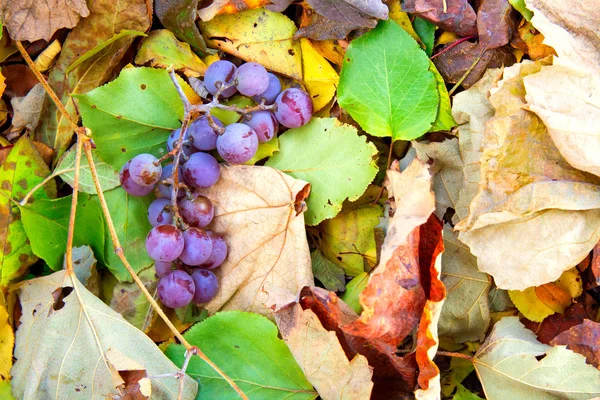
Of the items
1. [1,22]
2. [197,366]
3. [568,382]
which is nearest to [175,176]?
[197,366]

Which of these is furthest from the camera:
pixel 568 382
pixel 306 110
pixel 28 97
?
pixel 28 97

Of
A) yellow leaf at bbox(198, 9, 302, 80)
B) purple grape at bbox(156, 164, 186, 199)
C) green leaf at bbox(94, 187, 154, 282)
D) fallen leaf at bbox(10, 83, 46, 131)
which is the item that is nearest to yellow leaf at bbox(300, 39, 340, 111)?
yellow leaf at bbox(198, 9, 302, 80)

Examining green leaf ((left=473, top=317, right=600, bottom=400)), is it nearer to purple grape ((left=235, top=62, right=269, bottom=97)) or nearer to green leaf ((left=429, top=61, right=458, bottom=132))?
green leaf ((left=429, top=61, right=458, bottom=132))

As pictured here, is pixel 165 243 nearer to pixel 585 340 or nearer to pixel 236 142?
pixel 236 142

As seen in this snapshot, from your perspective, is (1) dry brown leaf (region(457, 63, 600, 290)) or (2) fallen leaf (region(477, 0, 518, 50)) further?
(2) fallen leaf (region(477, 0, 518, 50))

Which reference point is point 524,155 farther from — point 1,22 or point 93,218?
point 1,22

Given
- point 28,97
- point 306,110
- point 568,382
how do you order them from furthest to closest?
point 28,97
point 306,110
point 568,382

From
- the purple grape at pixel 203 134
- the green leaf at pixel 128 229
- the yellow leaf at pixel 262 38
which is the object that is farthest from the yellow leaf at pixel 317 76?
the green leaf at pixel 128 229
